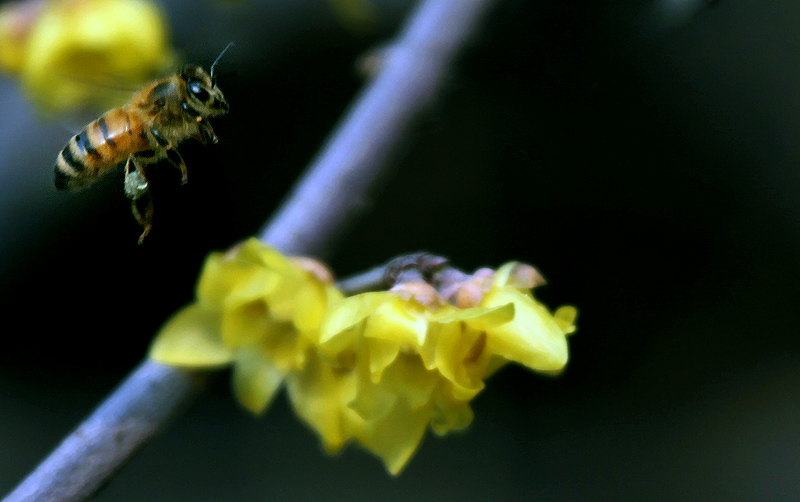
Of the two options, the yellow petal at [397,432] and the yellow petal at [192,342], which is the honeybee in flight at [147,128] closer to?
the yellow petal at [192,342]

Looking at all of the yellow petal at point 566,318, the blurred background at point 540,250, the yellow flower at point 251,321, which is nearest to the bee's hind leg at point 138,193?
the yellow flower at point 251,321

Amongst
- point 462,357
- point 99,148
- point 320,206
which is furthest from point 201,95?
point 462,357

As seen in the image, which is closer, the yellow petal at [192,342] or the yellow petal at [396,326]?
the yellow petal at [396,326]

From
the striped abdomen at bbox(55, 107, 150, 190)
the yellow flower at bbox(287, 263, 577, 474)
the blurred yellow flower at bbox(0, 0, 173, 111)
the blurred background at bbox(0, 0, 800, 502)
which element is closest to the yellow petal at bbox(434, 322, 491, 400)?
the yellow flower at bbox(287, 263, 577, 474)

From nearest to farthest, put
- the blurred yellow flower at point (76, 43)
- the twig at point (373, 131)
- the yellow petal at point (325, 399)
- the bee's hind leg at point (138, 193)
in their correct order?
the bee's hind leg at point (138, 193)
the yellow petal at point (325, 399)
the twig at point (373, 131)
the blurred yellow flower at point (76, 43)

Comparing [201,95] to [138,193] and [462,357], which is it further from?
[462,357]

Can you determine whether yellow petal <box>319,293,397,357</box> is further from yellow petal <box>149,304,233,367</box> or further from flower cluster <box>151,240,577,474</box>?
yellow petal <box>149,304,233,367</box>
